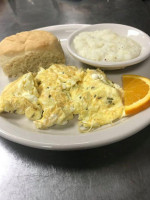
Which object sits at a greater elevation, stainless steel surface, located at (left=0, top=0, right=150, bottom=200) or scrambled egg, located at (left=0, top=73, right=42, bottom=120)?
scrambled egg, located at (left=0, top=73, right=42, bottom=120)

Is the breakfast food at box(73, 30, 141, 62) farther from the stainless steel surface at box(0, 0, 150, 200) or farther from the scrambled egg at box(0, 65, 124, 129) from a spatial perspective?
the stainless steel surface at box(0, 0, 150, 200)

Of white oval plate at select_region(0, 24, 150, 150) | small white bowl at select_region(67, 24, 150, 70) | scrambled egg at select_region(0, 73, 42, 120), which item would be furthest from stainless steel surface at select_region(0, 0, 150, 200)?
small white bowl at select_region(67, 24, 150, 70)

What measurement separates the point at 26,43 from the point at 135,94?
111 cm

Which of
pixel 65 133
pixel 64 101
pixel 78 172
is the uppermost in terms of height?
pixel 64 101

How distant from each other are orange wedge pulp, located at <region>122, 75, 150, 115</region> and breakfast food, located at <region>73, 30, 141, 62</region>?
0.28 metres

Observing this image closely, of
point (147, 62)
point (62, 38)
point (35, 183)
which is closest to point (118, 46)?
point (147, 62)

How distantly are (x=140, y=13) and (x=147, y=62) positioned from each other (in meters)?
1.79

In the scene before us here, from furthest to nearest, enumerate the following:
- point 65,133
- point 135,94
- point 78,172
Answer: point 135,94, point 65,133, point 78,172

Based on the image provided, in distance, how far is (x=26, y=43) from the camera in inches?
84.4

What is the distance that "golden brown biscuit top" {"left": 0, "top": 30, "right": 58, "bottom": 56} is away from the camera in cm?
210

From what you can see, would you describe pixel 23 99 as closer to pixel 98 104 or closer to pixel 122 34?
pixel 98 104

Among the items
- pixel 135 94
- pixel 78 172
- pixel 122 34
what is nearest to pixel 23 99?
Answer: pixel 78 172

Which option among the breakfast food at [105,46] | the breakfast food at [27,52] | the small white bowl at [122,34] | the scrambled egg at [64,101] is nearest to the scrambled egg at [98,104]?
the scrambled egg at [64,101]

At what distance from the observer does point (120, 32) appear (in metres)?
2.52
